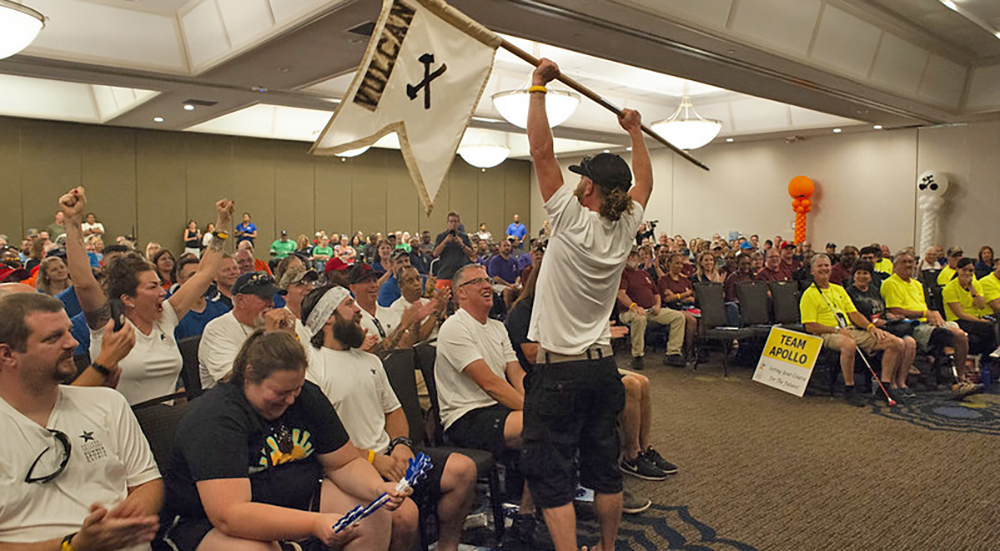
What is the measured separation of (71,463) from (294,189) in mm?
15808

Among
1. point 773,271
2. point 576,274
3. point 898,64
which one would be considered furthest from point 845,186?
point 576,274

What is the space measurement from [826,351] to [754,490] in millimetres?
2944

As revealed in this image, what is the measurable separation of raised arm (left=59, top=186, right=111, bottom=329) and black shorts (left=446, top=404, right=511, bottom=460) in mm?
1561

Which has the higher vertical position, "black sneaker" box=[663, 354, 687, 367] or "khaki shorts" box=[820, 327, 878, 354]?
"khaki shorts" box=[820, 327, 878, 354]

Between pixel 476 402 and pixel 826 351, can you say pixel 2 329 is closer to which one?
pixel 476 402

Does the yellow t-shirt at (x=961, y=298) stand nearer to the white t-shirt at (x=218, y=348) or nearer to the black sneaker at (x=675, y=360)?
the black sneaker at (x=675, y=360)

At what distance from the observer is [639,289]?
754 cm

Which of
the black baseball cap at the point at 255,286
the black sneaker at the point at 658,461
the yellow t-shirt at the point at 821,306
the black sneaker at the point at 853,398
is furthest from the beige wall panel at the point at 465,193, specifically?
the black baseball cap at the point at 255,286

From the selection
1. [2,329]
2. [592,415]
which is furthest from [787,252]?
[2,329]

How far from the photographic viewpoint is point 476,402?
10.5 feet

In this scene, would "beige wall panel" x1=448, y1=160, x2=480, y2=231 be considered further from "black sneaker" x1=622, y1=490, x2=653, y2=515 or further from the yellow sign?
"black sneaker" x1=622, y1=490, x2=653, y2=515

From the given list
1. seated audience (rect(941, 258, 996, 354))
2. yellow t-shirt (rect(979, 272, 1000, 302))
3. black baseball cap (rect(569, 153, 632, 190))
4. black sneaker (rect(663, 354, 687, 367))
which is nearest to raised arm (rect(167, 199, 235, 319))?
black baseball cap (rect(569, 153, 632, 190))

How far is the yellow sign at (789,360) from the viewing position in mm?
5801

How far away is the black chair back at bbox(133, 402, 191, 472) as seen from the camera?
222cm
